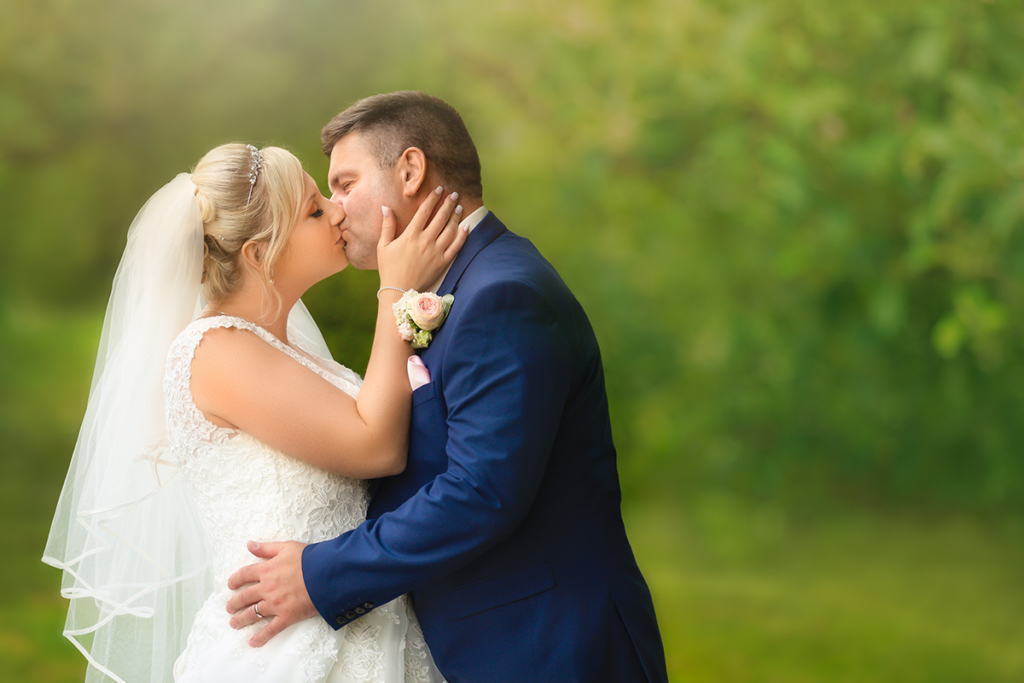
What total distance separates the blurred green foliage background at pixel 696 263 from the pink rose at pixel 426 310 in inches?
91.2

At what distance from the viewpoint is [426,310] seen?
181 cm

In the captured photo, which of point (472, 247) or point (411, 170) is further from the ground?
point (411, 170)

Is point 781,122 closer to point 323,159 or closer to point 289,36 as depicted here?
point 323,159

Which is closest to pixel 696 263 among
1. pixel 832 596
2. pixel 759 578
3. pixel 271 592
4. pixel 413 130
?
pixel 759 578

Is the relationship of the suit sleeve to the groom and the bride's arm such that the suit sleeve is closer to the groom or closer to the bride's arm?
the groom

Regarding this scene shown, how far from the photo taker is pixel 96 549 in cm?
224

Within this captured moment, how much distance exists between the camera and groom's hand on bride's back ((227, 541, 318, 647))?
5.86ft

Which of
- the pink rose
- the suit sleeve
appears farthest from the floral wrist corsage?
the suit sleeve

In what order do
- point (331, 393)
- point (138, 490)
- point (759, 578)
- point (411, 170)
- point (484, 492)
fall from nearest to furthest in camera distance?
point (484, 492), point (331, 393), point (411, 170), point (138, 490), point (759, 578)

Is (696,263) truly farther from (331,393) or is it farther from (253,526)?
(253,526)

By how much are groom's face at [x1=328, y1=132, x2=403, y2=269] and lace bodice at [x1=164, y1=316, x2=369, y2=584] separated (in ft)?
1.18

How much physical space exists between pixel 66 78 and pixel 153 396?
3.95m

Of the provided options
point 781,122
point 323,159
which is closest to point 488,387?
point 781,122

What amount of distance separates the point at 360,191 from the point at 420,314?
44 cm
